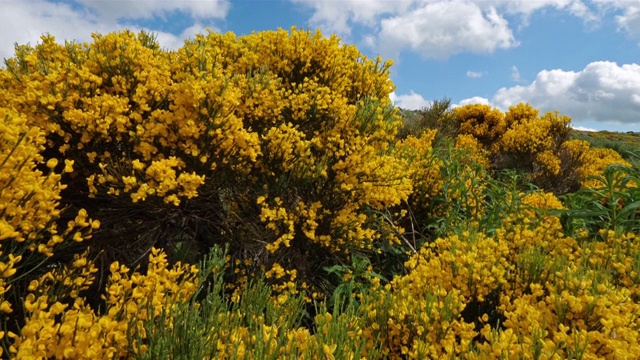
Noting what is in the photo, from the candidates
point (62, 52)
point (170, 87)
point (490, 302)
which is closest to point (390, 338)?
point (490, 302)

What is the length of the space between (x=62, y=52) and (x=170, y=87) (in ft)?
3.72

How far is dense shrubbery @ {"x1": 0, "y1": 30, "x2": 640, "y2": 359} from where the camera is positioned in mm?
1969

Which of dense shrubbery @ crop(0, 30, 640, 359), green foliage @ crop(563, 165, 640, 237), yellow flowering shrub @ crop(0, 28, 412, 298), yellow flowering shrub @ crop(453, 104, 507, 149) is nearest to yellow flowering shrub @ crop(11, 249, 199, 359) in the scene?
dense shrubbery @ crop(0, 30, 640, 359)

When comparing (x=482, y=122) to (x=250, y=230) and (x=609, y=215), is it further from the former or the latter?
(x=250, y=230)

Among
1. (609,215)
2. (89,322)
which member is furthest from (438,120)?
(89,322)

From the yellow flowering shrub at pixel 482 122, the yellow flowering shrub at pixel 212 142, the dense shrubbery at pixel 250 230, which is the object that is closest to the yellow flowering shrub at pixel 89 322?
the dense shrubbery at pixel 250 230

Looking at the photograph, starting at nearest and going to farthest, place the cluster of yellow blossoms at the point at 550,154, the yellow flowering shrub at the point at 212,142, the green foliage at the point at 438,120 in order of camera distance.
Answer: the yellow flowering shrub at the point at 212,142
the cluster of yellow blossoms at the point at 550,154
the green foliage at the point at 438,120

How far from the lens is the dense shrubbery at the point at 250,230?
1969 millimetres

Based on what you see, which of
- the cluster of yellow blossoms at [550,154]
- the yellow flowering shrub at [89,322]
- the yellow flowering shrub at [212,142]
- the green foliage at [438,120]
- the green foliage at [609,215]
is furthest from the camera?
the green foliage at [438,120]

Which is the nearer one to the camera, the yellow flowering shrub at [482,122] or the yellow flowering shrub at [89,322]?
the yellow flowering shrub at [89,322]

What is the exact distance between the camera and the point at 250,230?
389cm

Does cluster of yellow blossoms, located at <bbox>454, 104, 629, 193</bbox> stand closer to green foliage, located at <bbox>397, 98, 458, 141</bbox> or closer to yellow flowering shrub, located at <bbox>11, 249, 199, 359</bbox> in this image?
green foliage, located at <bbox>397, 98, 458, 141</bbox>

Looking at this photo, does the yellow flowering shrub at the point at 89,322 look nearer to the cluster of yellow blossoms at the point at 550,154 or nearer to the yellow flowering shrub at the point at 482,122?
the cluster of yellow blossoms at the point at 550,154

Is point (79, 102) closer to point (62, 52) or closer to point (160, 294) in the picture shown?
point (62, 52)
